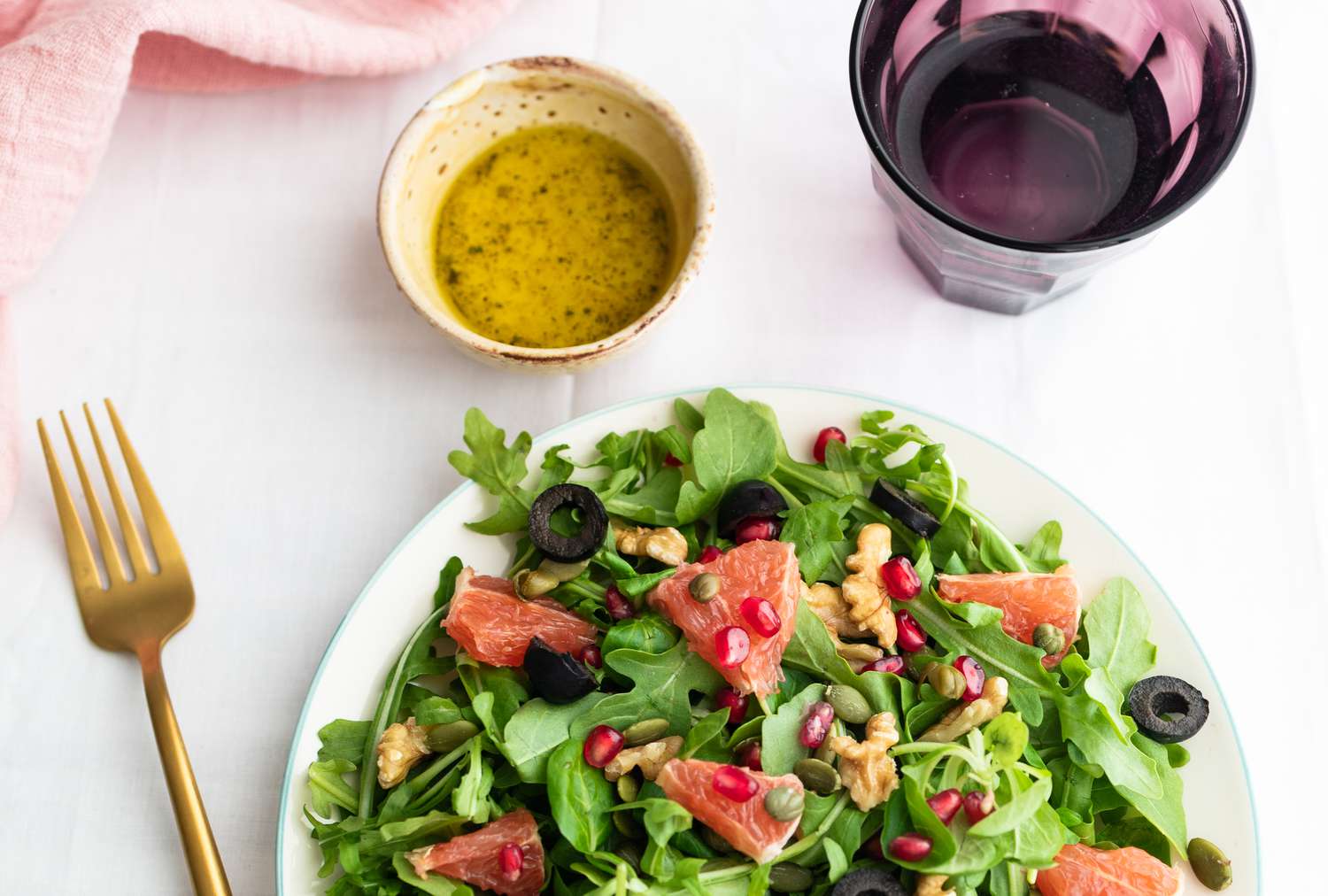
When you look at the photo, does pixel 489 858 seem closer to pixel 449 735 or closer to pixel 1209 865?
pixel 449 735

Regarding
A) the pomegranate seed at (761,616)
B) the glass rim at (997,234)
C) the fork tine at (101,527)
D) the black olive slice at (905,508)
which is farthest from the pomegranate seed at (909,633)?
the fork tine at (101,527)

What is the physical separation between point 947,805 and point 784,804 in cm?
26

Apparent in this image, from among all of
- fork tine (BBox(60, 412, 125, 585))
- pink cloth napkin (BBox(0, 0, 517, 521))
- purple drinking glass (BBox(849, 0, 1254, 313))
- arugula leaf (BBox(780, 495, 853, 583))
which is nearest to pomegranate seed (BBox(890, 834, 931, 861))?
arugula leaf (BBox(780, 495, 853, 583))

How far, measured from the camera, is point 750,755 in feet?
6.06

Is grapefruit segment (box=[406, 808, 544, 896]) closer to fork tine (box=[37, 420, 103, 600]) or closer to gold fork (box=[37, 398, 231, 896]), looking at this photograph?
gold fork (box=[37, 398, 231, 896])

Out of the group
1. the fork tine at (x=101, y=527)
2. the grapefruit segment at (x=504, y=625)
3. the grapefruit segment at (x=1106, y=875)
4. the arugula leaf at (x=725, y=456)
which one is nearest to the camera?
the grapefruit segment at (x=1106, y=875)

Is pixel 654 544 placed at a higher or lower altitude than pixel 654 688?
higher

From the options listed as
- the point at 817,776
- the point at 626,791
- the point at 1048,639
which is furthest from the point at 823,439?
the point at 626,791

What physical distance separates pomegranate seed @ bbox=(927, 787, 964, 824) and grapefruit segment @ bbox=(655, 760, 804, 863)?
0.21 meters

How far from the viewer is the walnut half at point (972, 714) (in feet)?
6.04

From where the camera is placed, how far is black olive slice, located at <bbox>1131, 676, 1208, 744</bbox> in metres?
1.92

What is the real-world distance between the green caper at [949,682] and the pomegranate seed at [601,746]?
1.73ft

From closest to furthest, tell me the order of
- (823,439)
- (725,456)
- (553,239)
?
(725,456) → (823,439) → (553,239)

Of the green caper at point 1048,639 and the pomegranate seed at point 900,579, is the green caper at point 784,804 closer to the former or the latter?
the pomegranate seed at point 900,579
